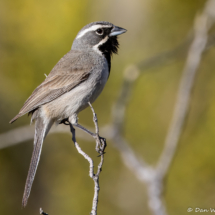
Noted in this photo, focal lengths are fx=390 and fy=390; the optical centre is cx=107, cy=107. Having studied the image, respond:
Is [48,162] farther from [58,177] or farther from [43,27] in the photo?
[43,27]

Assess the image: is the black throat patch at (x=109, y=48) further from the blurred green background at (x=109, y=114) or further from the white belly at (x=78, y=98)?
the blurred green background at (x=109, y=114)

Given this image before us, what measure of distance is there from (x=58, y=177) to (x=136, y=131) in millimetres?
1808

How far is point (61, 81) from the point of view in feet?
16.6

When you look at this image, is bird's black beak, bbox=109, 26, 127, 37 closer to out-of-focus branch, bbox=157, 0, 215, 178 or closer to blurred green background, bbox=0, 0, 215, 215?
out-of-focus branch, bbox=157, 0, 215, 178

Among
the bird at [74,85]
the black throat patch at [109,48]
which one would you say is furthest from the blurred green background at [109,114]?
the bird at [74,85]

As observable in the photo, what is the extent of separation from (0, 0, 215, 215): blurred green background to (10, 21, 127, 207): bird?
1.86 meters

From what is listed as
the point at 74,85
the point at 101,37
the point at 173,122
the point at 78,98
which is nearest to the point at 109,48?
the point at 101,37

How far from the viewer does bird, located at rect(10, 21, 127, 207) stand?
4.84 metres

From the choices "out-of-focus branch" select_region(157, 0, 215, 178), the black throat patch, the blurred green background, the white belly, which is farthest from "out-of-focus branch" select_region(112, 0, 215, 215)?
the blurred green background

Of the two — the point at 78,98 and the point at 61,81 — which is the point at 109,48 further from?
the point at 78,98

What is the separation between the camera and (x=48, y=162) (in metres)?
7.83

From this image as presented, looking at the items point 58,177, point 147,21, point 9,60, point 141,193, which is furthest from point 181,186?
point 9,60

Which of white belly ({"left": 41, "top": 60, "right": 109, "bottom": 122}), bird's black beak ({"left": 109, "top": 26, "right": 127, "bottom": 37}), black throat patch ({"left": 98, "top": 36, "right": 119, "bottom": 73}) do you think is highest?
bird's black beak ({"left": 109, "top": 26, "right": 127, "bottom": 37})

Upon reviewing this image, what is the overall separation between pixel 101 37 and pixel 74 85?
828 mm
